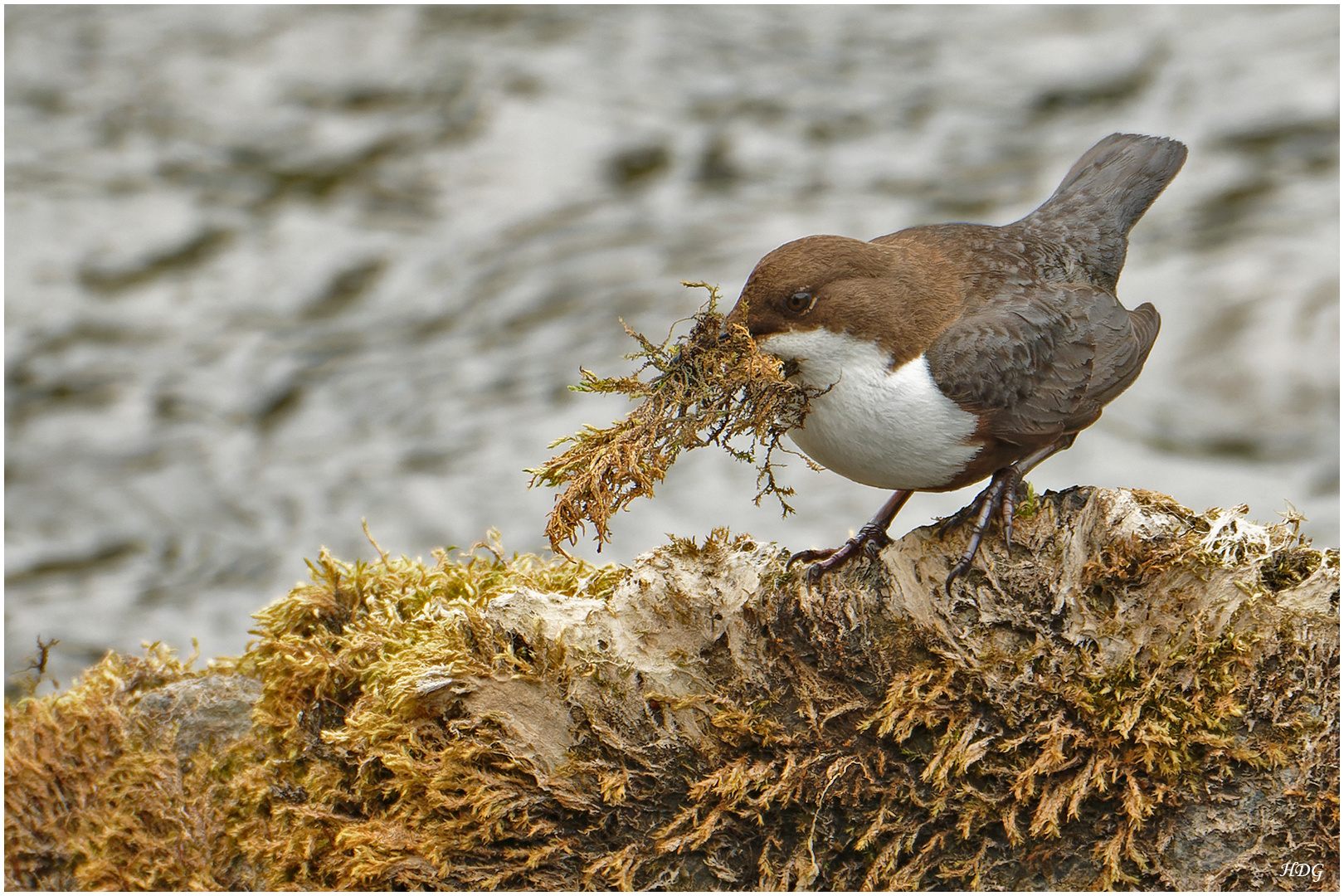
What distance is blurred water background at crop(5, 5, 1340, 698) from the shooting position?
17.6 feet

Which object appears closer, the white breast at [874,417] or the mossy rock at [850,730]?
the mossy rock at [850,730]

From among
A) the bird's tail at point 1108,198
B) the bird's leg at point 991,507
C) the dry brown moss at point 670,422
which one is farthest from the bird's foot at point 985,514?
the bird's tail at point 1108,198

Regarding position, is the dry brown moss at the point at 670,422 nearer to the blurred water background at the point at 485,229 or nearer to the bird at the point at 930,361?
the bird at the point at 930,361

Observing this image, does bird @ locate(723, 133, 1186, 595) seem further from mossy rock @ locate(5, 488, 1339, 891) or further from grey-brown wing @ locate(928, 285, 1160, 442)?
mossy rock @ locate(5, 488, 1339, 891)

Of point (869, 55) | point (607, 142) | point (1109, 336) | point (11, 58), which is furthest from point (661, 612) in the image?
point (11, 58)

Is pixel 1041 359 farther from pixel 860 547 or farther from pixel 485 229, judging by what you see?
pixel 485 229

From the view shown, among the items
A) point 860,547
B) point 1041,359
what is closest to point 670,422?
point 860,547

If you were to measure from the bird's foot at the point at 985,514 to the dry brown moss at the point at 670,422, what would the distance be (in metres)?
0.37

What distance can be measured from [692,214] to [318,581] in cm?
442

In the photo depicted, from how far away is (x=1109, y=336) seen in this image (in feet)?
8.26

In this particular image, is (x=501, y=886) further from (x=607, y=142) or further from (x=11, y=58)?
(x=11, y=58)

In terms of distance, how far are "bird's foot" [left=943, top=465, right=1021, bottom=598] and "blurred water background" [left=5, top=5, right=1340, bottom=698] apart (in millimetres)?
2735

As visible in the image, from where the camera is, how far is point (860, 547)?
2342mm

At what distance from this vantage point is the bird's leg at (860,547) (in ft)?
7.26
